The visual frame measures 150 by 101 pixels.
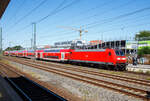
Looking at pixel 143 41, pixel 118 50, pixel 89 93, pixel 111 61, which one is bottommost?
pixel 89 93

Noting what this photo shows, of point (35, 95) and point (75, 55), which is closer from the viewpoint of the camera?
point (35, 95)

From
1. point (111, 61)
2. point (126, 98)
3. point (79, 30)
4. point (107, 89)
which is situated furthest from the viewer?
point (79, 30)

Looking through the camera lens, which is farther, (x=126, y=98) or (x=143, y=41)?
(x=143, y=41)

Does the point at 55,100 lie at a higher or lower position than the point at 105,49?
lower

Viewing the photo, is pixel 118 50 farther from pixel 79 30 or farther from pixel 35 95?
pixel 79 30

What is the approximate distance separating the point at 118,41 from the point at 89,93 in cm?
4091

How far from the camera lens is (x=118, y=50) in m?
19.6

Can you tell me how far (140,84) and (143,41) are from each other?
126ft

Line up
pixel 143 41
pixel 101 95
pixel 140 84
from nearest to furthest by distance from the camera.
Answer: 1. pixel 101 95
2. pixel 140 84
3. pixel 143 41

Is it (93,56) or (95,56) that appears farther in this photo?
(93,56)

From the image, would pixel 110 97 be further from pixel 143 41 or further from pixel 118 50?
pixel 143 41

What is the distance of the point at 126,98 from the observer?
27.1ft

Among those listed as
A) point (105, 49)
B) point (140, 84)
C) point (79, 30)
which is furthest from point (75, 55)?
point (140, 84)

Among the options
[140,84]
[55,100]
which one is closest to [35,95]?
[55,100]
